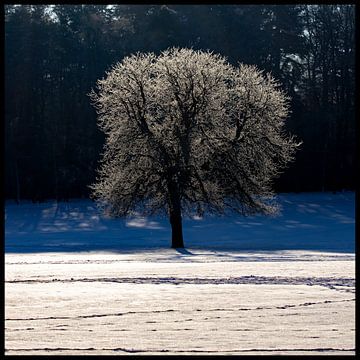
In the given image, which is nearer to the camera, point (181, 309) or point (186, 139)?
point (181, 309)

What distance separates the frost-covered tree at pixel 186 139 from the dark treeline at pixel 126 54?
2266 cm

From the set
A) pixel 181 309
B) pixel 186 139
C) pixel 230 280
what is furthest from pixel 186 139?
pixel 181 309

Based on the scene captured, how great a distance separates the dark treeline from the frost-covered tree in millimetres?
22662

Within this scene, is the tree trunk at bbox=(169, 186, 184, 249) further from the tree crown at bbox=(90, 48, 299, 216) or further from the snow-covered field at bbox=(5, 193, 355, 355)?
the snow-covered field at bbox=(5, 193, 355, 355)

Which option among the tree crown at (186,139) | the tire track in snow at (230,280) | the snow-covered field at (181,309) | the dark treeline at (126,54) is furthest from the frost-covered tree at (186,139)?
the dark treeline at (126,54)

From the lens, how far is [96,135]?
58.4 m

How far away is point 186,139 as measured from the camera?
110 ft

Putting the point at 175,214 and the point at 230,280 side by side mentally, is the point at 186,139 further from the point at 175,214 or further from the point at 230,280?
the point at 230,280

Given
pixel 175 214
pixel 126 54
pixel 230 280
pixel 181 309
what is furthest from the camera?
pixel 126 54

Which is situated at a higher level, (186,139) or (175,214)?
(186,139)

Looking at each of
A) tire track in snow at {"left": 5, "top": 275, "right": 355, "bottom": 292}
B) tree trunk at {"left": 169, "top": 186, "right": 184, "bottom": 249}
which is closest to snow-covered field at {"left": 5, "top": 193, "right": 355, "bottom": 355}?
tire track in snow at {"left": 5, "top": 275, "right": 355, "bottom": 292}

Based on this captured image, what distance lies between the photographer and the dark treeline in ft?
190

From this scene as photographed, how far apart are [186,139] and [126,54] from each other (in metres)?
25.9

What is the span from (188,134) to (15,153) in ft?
85.9
